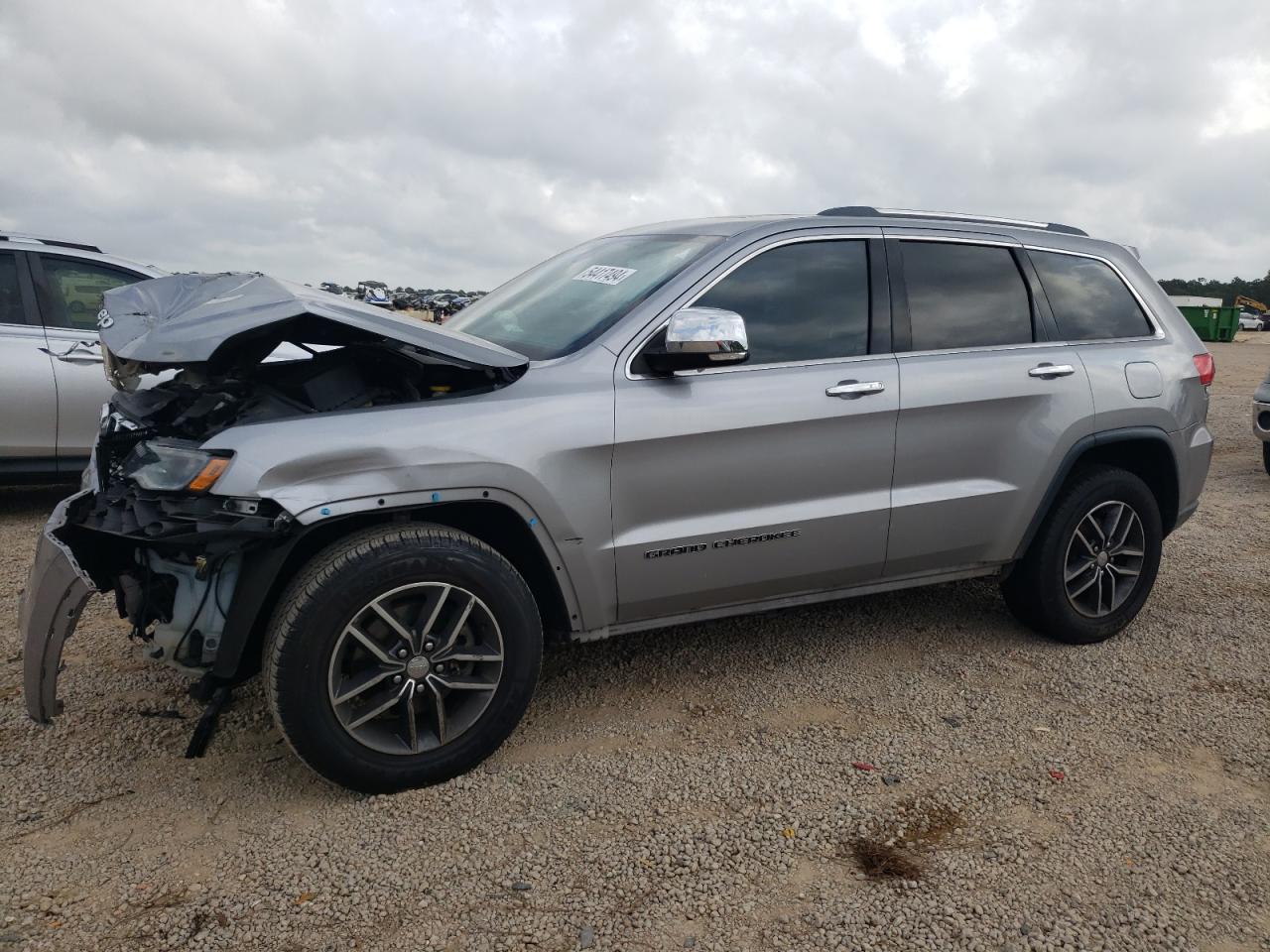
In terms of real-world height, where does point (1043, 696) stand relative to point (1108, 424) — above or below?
below

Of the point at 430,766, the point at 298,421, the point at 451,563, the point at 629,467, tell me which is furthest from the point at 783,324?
the point at 430,766

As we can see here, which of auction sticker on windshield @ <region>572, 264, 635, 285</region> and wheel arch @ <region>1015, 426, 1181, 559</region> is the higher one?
auction sticker on windshield @ <region>572, 264, 635, 285</region>

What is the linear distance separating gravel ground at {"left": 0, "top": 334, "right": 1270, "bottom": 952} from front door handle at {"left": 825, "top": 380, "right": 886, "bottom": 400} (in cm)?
118

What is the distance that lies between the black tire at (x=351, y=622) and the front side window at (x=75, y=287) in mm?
4364

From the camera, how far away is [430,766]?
3.01m

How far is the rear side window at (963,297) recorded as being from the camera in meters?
3.85

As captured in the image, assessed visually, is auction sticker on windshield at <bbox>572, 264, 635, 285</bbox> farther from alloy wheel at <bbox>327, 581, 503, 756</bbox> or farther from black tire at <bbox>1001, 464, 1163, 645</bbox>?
black tire at <bbox>1001, 464, 1163, 645</bbox>

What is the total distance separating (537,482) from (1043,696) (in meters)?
2.24

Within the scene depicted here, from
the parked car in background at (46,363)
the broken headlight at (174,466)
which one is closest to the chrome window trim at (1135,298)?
the broken headlight at (174,466)

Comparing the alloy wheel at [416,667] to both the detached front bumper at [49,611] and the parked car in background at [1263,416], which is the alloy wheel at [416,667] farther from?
the parked car in background at [1263,416]

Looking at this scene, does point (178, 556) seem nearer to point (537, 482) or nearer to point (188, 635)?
point (188, 635)

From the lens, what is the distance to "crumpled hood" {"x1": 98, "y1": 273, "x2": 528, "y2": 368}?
2.76 metres

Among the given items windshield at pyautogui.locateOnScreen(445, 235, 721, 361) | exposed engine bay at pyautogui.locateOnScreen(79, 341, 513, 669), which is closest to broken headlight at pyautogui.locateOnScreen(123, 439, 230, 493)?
exposed engine bay at pyautogui.locateOnScreen(79, 341, 513, 669)

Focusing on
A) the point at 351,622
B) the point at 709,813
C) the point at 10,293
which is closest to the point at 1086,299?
the point at 709,813
